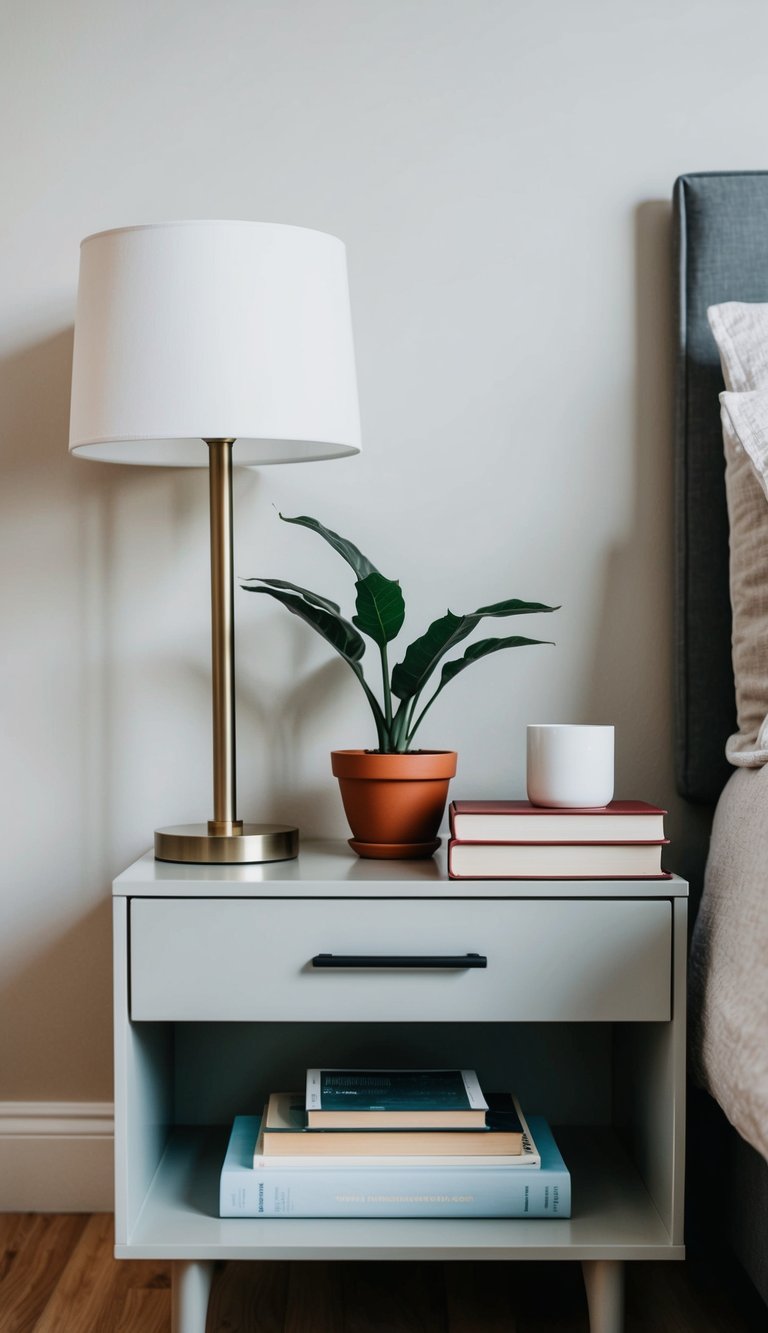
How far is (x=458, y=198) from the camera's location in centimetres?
166

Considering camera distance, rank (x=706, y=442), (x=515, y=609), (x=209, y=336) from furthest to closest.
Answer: (x=706, y=442) < (x=515, y=609) < (x=209, y=336)

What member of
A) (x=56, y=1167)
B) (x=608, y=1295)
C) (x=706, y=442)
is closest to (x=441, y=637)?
(x=706, y=442)

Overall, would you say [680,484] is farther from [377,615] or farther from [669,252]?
[377,615]

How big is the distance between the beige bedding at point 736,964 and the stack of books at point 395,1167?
0.23 m

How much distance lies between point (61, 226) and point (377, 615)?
756 mm

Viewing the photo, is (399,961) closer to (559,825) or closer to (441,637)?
(559,825)

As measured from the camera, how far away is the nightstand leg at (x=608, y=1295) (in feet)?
4.24

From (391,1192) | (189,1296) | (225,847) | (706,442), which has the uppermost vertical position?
(706,442)

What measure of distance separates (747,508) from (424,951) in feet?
2.21

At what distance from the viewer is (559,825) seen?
1314mm

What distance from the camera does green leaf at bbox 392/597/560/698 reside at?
140cm

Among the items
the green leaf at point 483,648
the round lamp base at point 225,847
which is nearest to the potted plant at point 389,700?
the green leaf at point 483,648

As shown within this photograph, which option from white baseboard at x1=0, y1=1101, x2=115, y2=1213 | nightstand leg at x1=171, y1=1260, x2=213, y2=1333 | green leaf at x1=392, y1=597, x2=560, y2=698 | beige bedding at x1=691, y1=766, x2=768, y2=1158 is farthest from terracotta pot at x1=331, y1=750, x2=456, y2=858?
white baseboard at x1=0, y1=1101, x2=115, y2=1213

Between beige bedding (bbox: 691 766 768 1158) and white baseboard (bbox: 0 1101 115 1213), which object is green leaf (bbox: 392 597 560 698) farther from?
white baseboard (bbox: 0 1101 115 1213)
